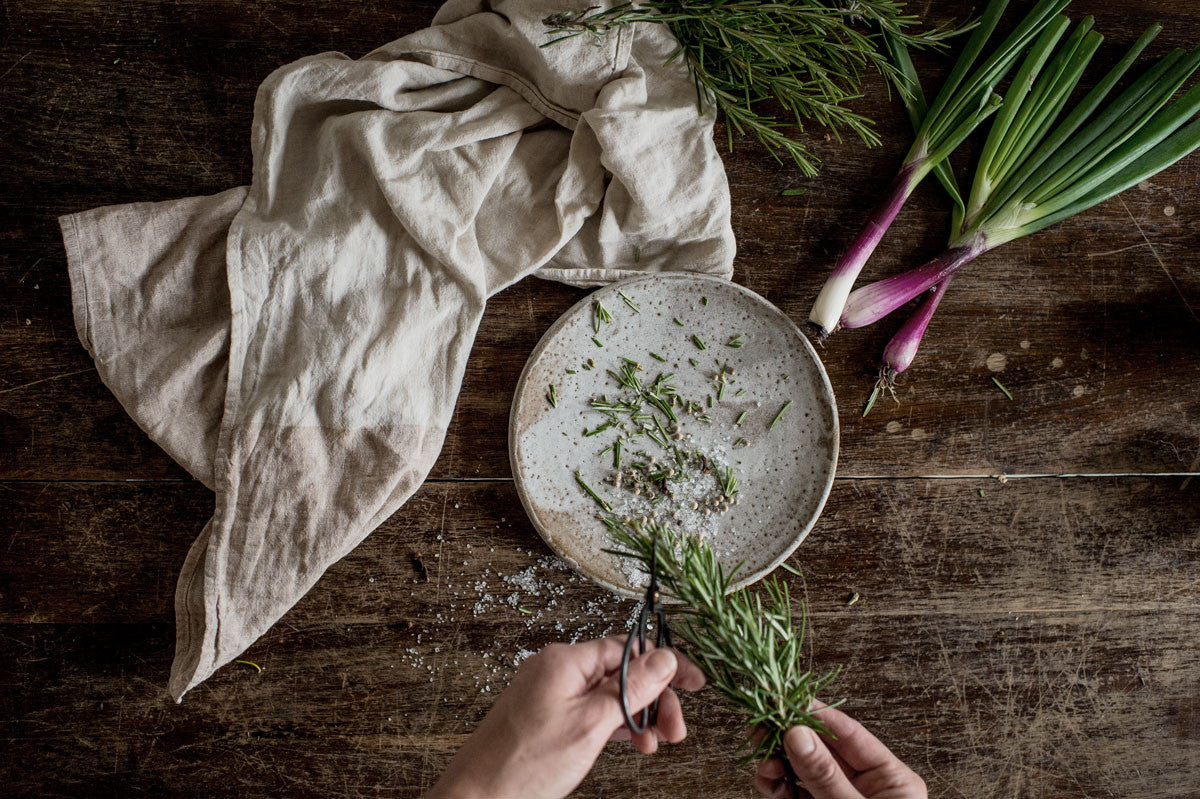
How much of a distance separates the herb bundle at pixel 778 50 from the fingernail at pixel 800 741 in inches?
30.6

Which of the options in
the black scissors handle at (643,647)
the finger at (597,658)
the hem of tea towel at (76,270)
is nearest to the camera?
the black scissors handle at (643,647)

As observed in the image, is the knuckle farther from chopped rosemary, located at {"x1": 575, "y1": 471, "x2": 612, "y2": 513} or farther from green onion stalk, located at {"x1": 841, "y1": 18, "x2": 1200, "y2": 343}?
green onion stalk, located at {"x1": 841, "y1": 18, "x2": 1200, "y2": 343}

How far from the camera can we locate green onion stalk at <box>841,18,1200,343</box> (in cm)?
112

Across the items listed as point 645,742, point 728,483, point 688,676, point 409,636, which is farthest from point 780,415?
point 409,636

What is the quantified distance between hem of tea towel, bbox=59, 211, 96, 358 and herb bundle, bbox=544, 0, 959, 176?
2.39ft

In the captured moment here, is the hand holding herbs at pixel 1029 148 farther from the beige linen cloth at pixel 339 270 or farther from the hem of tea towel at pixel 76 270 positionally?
the hem of tea towel at pixel 76 270

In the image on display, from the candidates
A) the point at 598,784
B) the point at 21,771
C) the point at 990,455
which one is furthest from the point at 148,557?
the point at 990,455

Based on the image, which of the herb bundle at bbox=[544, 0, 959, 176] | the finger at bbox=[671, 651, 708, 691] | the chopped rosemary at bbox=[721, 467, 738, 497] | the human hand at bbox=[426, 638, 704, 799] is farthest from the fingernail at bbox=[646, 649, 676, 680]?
the herb bundle at bbox=[544, 0, 959, 176]

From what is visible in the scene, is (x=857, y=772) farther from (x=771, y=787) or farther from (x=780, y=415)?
(x=780, y=415)

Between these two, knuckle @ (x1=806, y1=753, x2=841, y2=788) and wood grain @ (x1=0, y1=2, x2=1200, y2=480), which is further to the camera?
wood grain @ (x1=0, y1=2, x2=1200, y2=480)

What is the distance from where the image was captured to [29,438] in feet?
3.82

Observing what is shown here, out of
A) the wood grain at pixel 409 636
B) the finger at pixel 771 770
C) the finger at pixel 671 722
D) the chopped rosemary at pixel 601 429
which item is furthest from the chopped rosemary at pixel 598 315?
the finger at pixel 771 770

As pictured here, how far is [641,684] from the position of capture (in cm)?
80

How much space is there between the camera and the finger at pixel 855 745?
0.96 metres
